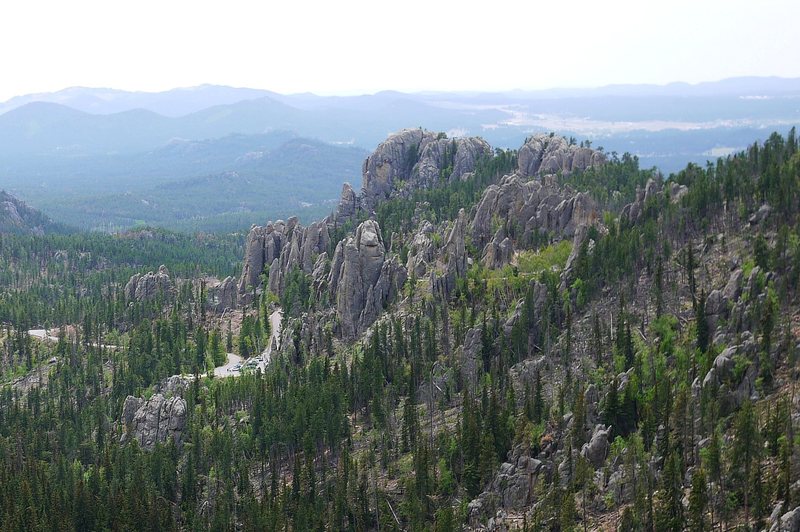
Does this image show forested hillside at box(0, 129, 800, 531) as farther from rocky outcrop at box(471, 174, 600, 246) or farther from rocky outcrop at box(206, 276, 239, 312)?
rocky outcrop at box(206, 276, 239, 312)

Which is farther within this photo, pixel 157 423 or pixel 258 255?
pixel 258 255

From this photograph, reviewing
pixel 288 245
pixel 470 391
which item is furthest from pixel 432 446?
pixel 288 245

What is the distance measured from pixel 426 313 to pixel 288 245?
55196 mm

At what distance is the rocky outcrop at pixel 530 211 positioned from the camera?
152 meters

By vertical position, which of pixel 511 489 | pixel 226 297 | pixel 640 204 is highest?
pixel 640 204

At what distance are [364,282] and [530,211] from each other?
1093 inches

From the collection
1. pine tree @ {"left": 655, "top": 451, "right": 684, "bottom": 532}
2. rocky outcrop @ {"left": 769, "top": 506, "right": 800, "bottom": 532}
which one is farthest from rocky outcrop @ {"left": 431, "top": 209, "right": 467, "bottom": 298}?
rocky outcrop @ {"left": 769, "top": 506, "right": 800, "bottom": 532}

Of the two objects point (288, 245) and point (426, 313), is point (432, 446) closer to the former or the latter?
point (426, 313)

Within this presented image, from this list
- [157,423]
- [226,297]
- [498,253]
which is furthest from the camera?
[226,297]

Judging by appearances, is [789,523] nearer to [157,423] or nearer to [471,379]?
[471,379]

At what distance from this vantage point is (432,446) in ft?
355

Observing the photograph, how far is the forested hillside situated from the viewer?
86312 millimetres

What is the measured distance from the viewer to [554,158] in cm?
18775

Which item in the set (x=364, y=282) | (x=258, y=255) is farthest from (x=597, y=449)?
(x=258, y=255)
